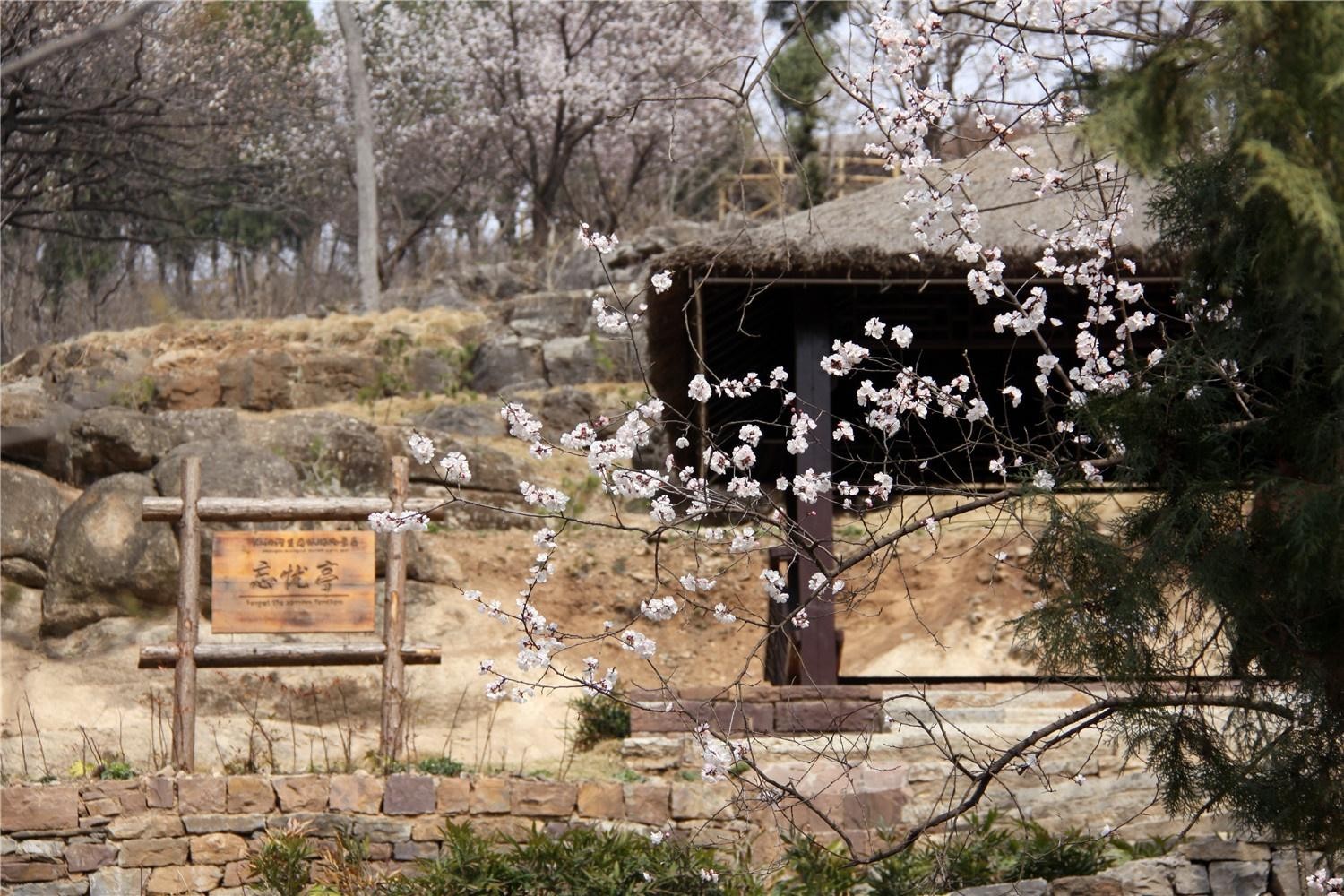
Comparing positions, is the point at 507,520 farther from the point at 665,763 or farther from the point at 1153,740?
the point at 1153,740

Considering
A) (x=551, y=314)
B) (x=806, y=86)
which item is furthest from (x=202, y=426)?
(x=806, y=86)

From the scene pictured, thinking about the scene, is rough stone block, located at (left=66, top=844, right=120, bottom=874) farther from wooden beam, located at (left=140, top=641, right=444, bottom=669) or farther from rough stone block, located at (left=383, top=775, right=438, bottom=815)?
rough stone block, located at (left=383, top=775, right=438, bottom=815)

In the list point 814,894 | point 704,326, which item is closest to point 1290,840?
point 814,894

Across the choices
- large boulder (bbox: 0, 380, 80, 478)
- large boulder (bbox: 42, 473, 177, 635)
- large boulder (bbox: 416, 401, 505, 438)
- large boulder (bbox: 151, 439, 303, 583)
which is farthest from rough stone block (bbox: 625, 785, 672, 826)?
large boulder (bbox: 416, 401, 505, 438)

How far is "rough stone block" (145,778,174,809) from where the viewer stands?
761cm

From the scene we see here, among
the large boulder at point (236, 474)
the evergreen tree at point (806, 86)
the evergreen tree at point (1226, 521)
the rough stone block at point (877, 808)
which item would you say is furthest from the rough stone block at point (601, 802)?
the evergreen tree at point (806, 86)

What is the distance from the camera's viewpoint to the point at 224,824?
7531mm

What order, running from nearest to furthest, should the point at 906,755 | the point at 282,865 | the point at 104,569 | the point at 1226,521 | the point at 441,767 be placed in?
the point at 1226,521 < the point at 282,865 < the point at 906,755 < the point at 441,767 < the point at 104,569

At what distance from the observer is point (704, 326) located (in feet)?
29.6

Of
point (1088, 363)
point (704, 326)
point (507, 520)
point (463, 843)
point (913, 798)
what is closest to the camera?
point (1088, 363)

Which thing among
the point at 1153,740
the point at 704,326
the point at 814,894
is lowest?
the point at 814,894

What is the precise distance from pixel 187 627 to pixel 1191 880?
5122 millimetres

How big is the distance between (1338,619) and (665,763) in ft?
15.1

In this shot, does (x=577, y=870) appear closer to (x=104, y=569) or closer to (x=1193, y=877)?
(x=1193, y=877)
